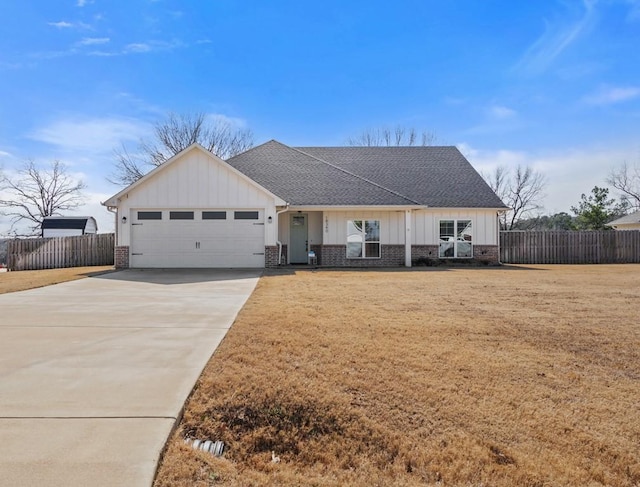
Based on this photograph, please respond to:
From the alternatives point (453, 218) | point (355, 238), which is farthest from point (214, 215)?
point (453, 218)

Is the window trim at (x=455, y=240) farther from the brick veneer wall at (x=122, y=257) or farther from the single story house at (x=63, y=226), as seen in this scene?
the single story house at (x=63, y=226)

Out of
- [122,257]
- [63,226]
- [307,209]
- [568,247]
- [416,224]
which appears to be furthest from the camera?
[63,226]

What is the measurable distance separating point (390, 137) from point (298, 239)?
24.8m

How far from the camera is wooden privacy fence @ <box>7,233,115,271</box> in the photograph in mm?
19266

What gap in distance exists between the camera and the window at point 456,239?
1988cm

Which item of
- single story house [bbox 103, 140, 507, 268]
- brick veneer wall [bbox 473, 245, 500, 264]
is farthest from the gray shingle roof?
brick veneer wall [bbox 473, 245, 500, 264]

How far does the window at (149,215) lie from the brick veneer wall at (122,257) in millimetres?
1373

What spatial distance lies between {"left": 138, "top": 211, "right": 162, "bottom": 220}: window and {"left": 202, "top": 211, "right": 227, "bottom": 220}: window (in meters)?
1.87

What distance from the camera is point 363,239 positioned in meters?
19.1

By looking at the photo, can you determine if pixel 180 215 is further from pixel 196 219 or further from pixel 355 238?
pixel 355 238

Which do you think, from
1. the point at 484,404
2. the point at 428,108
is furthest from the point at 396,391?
the point at 428,108

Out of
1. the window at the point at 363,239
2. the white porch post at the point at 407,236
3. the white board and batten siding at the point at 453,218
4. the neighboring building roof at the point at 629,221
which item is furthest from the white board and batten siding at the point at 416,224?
the neighboring building roof at the point at 629,221

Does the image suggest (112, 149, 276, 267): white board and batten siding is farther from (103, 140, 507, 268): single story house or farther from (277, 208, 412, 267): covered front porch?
(277, 208, 412, 267): covered front porch

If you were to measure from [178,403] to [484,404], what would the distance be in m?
2.74
